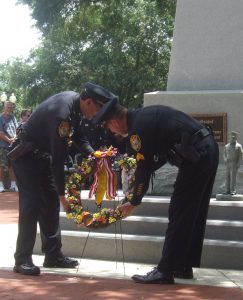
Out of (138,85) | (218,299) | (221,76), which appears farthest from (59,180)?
(138,85)

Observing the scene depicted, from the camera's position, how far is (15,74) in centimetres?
4022

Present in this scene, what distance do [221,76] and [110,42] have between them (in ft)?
92.9

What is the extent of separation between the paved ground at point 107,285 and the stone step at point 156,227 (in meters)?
0.51

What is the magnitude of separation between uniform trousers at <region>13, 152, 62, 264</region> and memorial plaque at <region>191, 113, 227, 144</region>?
9.47 feet

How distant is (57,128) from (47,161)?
67cm

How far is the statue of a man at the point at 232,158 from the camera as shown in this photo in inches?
293

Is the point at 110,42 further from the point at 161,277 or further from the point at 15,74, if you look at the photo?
the point at 161,277

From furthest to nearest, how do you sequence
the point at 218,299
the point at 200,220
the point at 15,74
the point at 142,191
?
the point at 15,74
the point at 200,220
the point at 142,191
the point at 218,299

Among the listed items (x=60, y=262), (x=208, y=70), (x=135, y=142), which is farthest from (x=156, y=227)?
(x=208, y=70)

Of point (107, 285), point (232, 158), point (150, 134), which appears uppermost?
point (150, 134)

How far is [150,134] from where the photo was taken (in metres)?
4.96

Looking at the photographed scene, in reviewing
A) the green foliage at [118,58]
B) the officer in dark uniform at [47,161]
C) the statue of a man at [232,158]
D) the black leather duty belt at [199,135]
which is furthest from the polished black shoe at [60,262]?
the green foliage at [118,58]

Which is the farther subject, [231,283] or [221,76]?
[221,76]

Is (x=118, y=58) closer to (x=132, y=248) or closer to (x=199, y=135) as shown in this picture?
(x=132, y=248)
